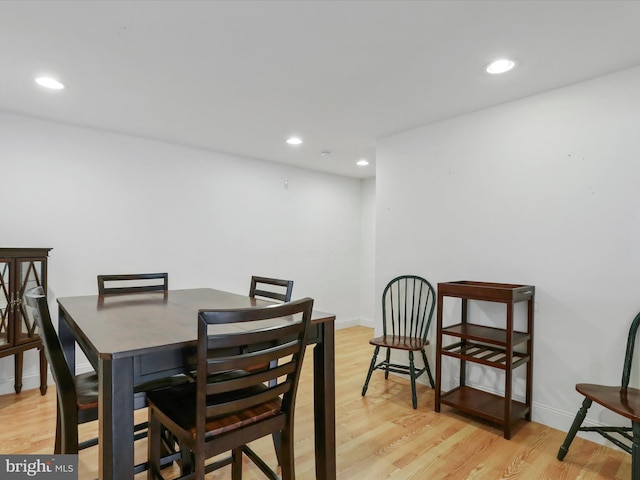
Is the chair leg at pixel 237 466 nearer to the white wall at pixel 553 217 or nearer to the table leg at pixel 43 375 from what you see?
the white wall at pixel 553 217

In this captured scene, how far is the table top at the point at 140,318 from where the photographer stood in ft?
3.76

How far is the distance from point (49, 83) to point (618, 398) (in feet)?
12.2

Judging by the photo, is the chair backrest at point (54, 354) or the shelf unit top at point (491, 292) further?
the shelf unit top at point (491, 292)

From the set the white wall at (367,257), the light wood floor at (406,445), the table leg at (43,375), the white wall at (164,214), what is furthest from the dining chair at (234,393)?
the white wall at (367,257)

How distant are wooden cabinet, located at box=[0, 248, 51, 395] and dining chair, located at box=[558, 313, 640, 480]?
361cm

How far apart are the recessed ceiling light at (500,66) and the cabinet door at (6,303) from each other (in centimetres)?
345

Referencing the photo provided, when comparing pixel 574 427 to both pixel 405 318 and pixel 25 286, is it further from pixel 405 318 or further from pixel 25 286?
pixel 25 286

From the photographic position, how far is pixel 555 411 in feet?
7.68

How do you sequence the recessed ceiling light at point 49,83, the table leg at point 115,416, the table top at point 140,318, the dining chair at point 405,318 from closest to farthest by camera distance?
the table leg at point 115,416
the table top at point 140,318
the recessed ceiling light at point 49,83
the dining chair at point 405,318

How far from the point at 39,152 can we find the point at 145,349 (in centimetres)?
281

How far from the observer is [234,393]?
1385 millimetres

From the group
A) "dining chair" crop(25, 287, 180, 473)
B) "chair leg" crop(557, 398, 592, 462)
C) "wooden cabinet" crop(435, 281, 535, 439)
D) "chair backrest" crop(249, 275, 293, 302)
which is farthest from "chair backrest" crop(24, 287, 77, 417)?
"chair leg" crop(557, 398, 592, 462)

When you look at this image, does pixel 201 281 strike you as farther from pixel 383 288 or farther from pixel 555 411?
pixel 555 411

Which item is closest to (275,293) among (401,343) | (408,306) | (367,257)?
(401,343)
